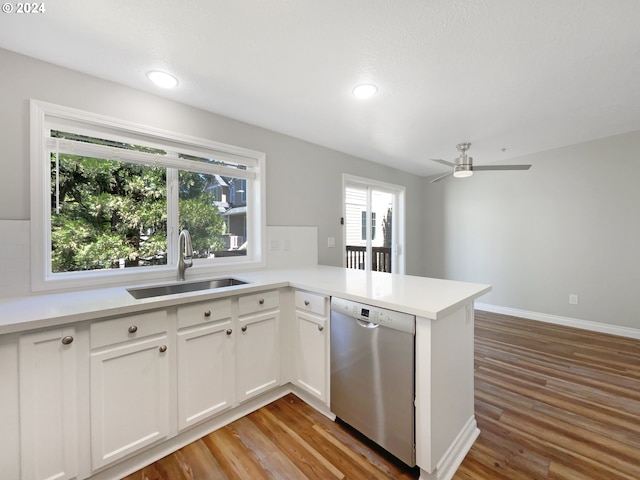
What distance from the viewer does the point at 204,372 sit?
1688mm

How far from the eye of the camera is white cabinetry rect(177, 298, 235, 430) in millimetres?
1604

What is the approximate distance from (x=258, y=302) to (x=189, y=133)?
1491 mm

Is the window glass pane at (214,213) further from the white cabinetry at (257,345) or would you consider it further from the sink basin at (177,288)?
the white cabinetry at (257,345)

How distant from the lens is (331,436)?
1698mm

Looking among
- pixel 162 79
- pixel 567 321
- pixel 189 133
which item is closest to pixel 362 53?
pixel 162 79

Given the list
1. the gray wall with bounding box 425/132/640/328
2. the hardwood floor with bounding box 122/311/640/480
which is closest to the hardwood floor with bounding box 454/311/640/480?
the hardwood floor with bounding box 122/311/640/480

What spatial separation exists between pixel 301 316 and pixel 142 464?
1196mm

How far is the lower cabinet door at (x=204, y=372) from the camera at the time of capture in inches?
63.2

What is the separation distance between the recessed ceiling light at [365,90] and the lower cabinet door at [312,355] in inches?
65.8

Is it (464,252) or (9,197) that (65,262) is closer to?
(9,197)

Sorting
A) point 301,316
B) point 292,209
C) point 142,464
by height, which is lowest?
point 142,464

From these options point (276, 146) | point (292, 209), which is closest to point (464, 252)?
point (292, 209)

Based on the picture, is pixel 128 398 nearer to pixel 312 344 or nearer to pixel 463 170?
pixel 312 344

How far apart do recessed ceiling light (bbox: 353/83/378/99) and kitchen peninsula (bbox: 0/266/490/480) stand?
4.63 feet
